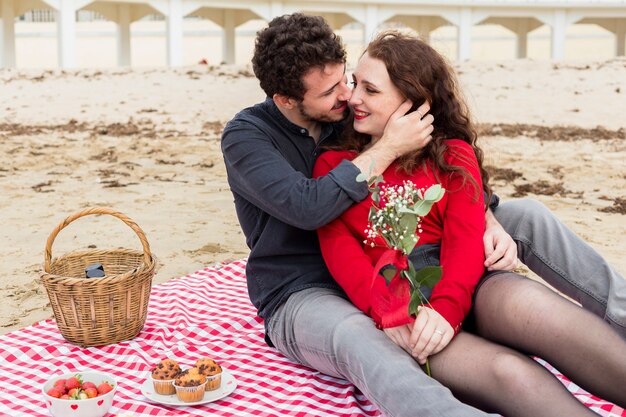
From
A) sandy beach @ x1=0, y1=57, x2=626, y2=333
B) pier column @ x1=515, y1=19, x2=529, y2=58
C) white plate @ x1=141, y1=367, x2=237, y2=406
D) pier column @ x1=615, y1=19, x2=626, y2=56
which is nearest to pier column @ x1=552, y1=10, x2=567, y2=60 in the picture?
pier column @ x1=515, y1=19, x2=529, y2=58

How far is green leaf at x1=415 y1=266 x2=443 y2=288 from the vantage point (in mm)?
2320

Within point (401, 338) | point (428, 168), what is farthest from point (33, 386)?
point (428, 168)

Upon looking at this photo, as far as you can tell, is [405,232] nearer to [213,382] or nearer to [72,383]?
[213,382]

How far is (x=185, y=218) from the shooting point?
5957 mm

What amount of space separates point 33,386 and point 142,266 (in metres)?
Result: 0.58

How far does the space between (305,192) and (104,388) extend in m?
0.83

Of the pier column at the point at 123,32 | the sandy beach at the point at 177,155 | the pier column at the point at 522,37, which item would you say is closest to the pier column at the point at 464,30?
the pier column at the point at 522,37

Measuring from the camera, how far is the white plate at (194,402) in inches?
102

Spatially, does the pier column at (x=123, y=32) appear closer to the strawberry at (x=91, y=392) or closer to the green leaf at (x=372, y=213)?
the strawberry at (x=91, y=392)

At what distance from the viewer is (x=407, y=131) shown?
2.60 m

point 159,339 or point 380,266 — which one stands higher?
point 380,266

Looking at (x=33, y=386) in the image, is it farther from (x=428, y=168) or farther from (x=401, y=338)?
(x=428, y=168)

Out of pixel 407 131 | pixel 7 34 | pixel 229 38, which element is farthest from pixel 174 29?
pixel 407 131

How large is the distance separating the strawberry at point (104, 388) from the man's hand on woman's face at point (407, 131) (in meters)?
1.11
